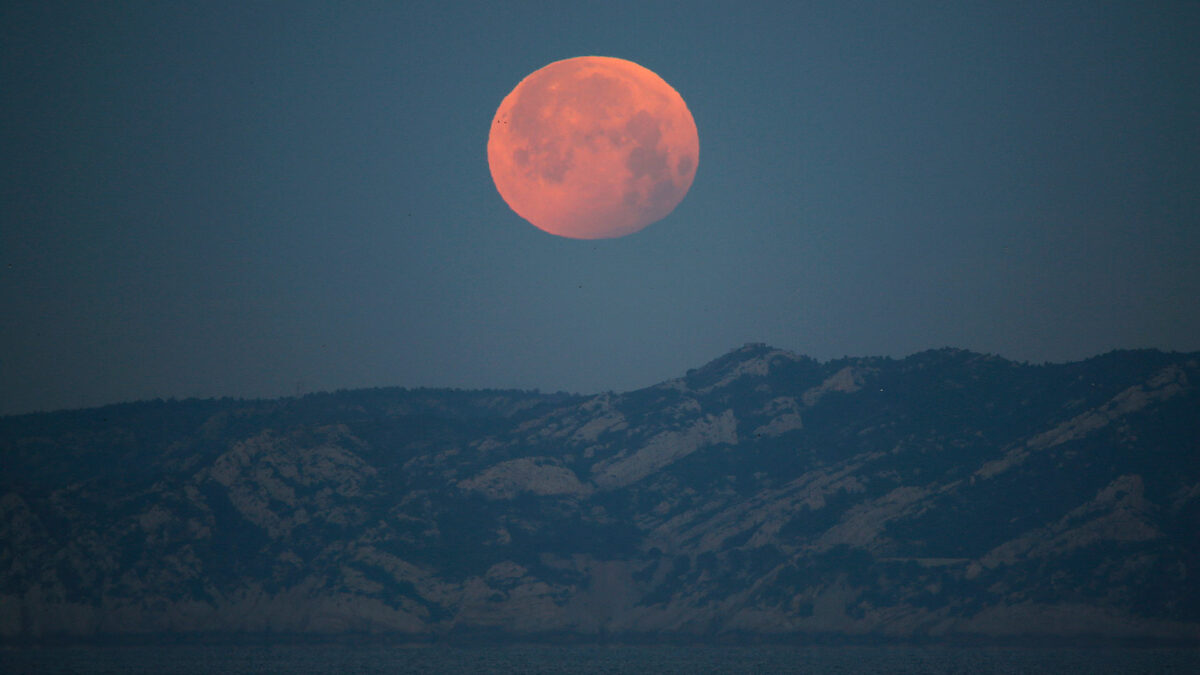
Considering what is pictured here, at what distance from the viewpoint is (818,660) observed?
170375mm

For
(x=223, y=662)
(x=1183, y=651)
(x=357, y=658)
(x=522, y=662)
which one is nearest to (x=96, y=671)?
(x=223, y=662)

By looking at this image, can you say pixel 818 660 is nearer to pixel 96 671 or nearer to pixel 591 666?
pixel 591 666

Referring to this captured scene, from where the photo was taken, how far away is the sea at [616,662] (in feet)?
479

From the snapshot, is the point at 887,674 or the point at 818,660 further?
the point at 818,660

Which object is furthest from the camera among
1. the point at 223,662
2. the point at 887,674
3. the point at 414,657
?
the point at 414,657

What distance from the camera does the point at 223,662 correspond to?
167 meters

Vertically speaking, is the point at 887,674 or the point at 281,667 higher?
the point at 281,667

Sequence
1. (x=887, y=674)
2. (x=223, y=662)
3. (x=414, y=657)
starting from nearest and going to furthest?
(x=887, y=674)
(x=223, y=662)
(x=414, y=657)

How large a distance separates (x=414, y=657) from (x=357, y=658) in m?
8.89

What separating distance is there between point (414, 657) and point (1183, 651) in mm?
121981

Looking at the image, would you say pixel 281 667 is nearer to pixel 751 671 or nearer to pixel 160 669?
pixel 160 669

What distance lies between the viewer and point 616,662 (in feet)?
547

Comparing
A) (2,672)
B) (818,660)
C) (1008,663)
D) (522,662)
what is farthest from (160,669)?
(1008,663)

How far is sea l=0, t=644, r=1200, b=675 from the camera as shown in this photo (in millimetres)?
146000
